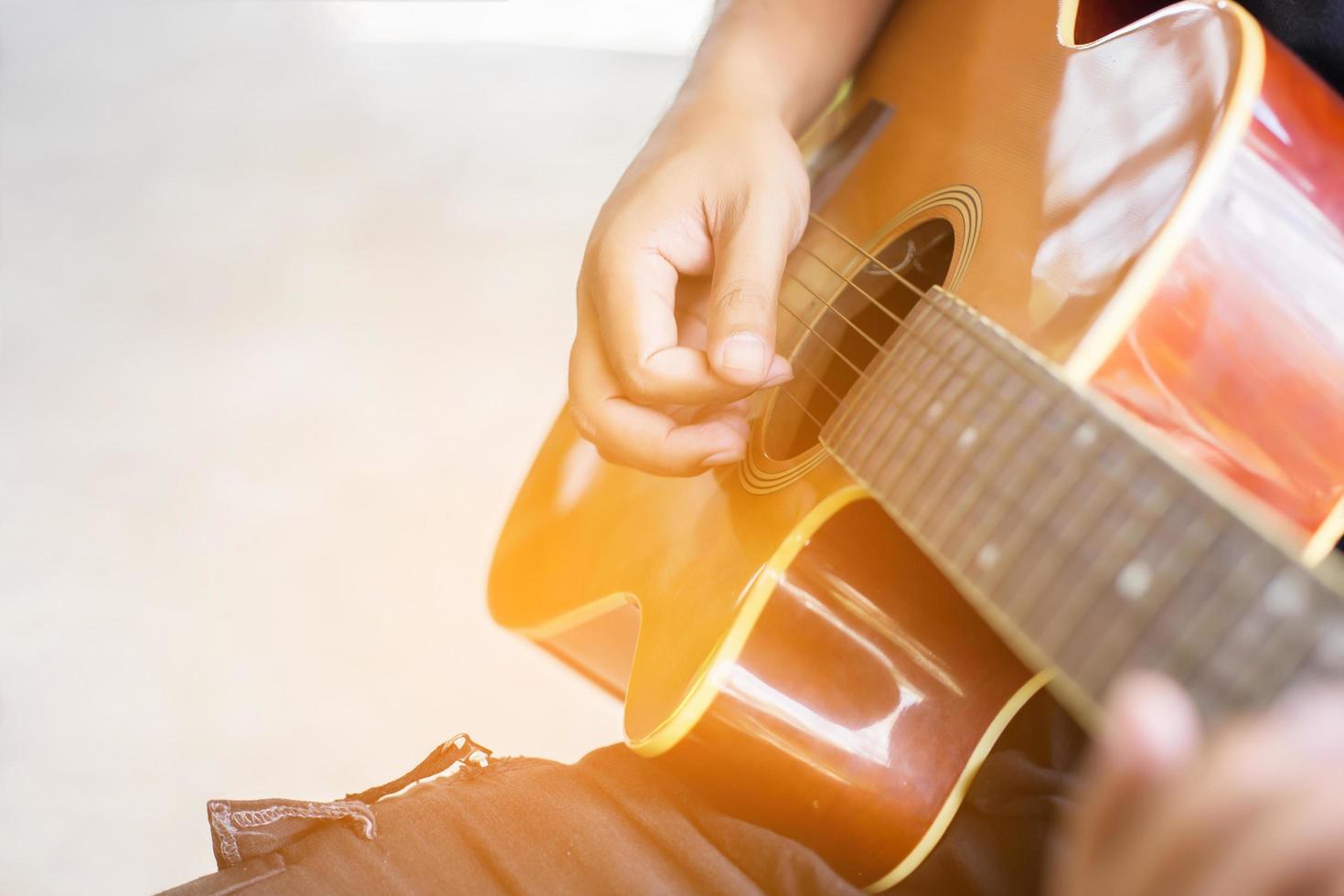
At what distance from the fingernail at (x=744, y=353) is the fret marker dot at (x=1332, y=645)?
37 cm

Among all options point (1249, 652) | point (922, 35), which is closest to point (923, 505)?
point (1249, 652)

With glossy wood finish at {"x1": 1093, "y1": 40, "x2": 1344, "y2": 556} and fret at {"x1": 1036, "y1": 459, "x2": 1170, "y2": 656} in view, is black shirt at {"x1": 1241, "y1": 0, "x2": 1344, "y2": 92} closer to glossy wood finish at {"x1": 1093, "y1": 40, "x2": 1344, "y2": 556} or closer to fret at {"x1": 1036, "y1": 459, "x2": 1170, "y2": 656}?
glossy wood finish at {"x1": 1093, "y1": 40, "x2": 1344, "y2": 556}

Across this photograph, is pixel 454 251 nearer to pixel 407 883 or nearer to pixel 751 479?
pixel 751 479

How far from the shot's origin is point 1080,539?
385 millimetres

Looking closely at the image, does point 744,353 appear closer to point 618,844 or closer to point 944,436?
point 944,436

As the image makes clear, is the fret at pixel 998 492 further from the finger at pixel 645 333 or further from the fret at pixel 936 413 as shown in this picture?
the finger at pixel 645 333

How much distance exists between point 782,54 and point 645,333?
0.34 m

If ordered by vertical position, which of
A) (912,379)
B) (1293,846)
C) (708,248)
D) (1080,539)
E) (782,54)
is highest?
(782,54)

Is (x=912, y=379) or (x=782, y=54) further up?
(x=782, y=54)

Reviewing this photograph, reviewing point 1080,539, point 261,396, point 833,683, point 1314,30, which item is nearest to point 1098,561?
point 1080,539

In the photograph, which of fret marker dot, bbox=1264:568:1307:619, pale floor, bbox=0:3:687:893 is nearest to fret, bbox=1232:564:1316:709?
fret marker dot, bbox=1264:568:1307:619

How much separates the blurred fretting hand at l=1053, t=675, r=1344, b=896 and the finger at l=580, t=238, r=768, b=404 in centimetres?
38

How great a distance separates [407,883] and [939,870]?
351 mm

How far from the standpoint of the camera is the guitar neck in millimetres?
325
